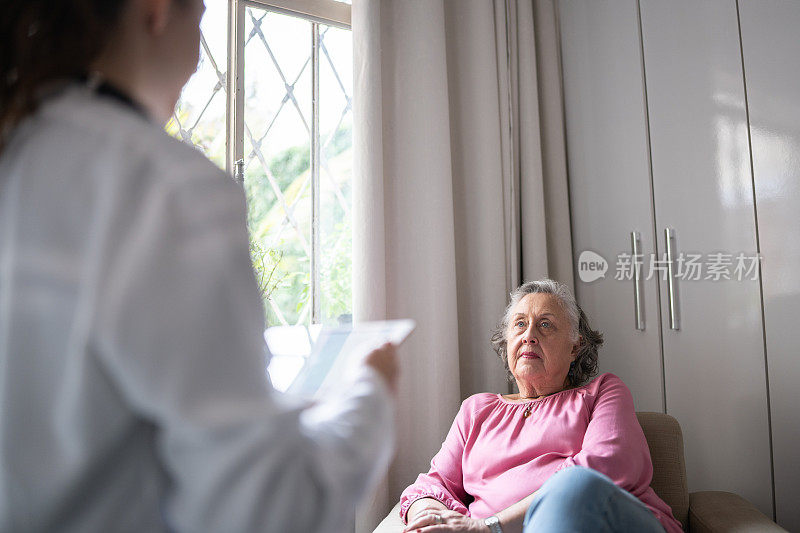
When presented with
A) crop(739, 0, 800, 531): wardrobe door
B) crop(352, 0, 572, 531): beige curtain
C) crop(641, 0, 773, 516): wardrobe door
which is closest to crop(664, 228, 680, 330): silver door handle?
crop(641, 0, 773, 516): wardrobe door

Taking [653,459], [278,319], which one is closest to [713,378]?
[653,459]

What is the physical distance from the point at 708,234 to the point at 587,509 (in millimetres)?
1387

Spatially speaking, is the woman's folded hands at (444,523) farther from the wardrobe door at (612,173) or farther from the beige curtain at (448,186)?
the wardrobe door at (612,173)

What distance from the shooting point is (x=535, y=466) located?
1781mm

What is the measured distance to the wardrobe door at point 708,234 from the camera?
2145 mm

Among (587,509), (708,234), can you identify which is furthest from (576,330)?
(587,509)

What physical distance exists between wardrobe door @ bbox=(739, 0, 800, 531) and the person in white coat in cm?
199

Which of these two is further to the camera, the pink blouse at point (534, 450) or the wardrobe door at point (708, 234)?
the wardrobe door at point (708, 234)

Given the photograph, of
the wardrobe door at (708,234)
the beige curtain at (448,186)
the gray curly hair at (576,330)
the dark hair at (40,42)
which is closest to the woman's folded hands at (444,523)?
the beige curtain at (448,186)

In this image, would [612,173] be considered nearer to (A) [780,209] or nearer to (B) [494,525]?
(A) [780,209]

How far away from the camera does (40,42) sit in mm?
507

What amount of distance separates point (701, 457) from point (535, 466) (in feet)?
2.72

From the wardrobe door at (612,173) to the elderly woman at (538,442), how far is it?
40 centimetres

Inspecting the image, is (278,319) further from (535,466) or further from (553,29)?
(553,29)
